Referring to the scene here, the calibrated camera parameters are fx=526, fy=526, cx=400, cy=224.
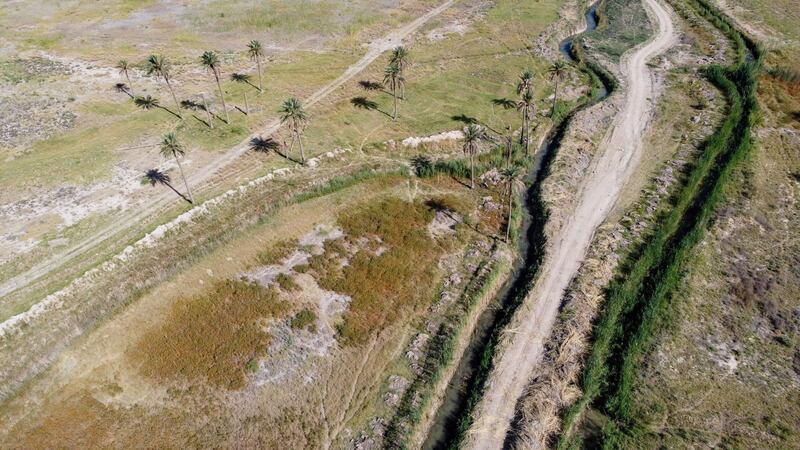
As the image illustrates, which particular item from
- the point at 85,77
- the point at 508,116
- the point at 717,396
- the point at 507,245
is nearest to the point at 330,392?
the point at 507,245

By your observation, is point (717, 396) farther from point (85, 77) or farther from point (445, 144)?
point (85, 77)

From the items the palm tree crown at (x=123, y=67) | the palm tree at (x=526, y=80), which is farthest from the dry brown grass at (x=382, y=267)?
the palm tree crown at (x=123, y=67)

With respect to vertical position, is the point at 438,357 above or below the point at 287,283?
below

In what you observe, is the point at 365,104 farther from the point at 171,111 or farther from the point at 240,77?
the point at 171,111

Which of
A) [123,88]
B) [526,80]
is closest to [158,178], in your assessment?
[123,88]

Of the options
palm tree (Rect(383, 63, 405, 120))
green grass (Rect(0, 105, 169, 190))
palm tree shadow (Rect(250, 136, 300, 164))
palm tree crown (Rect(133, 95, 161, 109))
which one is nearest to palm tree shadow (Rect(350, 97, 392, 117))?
palm tree (Rect(383, 63, 405, 120))
